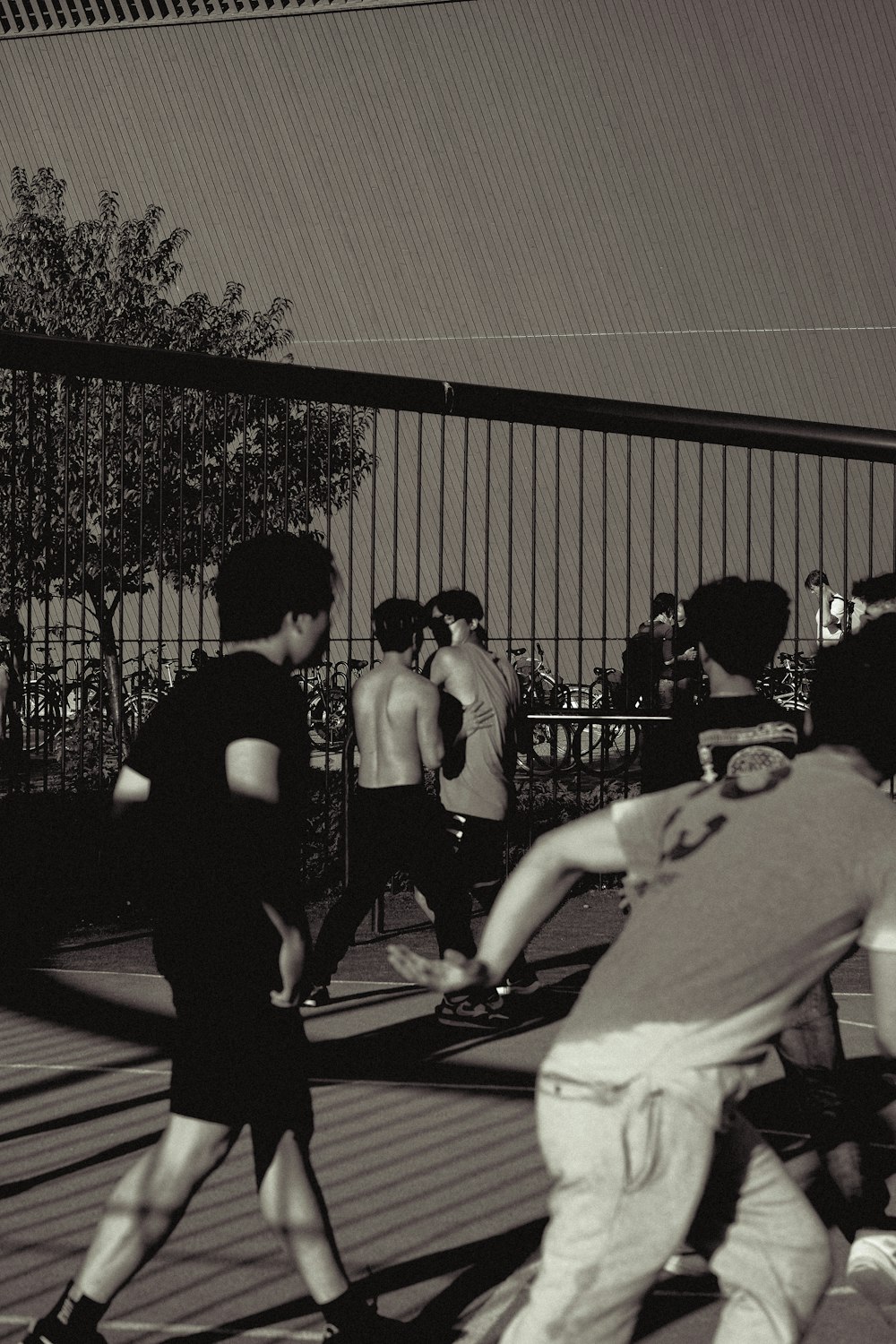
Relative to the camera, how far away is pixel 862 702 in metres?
2.71

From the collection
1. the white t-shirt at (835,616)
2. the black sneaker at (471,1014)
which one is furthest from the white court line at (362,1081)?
the white t-shirt at (835,616)

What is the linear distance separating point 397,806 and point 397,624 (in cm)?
81

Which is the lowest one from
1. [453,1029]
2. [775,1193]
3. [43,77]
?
[453,1029]

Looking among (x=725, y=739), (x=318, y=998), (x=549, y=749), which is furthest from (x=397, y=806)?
(x=549, y=749)

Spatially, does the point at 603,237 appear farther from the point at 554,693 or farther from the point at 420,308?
the point at 554,693

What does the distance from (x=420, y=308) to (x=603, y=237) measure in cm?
301

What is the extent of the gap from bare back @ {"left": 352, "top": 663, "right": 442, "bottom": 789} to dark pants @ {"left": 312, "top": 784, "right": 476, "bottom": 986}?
8 centimetres

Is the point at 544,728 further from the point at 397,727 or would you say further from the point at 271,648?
the point at 271,648

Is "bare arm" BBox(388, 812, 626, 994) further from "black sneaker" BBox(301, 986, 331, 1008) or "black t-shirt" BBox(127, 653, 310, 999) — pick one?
"black sneaker" BBox(301, 986, 331, 1008)

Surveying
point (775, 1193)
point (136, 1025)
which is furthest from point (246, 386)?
point (775, 1193)

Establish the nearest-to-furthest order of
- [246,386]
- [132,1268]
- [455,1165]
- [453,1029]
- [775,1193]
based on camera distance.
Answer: [775,1193], [132,1268], [455,1165], [453,1029], [246,386]

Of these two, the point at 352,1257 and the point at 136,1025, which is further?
the point at 136,1025

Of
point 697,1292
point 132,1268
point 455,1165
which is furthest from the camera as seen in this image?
point 455,1165

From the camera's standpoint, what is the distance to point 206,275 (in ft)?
84.5
